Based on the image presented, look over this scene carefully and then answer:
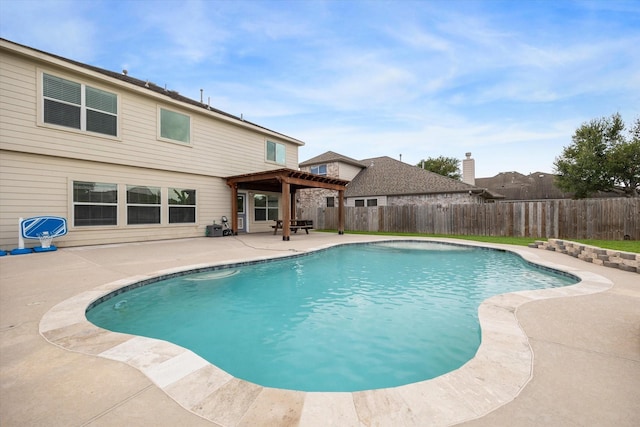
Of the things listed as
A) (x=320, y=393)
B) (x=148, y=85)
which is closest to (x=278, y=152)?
(x=148, y=85)

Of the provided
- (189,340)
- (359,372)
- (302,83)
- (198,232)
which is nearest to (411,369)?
(359,372)

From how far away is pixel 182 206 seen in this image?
38.4ft

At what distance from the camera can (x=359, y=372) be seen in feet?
8.88

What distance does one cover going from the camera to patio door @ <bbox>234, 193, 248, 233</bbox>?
14.4m

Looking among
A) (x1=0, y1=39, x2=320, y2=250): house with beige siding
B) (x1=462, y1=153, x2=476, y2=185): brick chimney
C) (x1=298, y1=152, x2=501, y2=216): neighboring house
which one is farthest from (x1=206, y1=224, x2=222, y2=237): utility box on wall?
(x1=462, y1=153, x2=476, y2=185): brick chimney

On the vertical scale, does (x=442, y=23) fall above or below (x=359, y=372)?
above

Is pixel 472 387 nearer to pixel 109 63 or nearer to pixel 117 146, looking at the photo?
pixel 117 146

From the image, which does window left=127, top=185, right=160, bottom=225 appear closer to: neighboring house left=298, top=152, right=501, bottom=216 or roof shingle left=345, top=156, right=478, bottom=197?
neighboring house left=298, top=152, right=501, bottom=216

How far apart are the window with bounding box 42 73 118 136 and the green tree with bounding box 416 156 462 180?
36110mm

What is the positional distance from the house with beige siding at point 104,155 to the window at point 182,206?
4 cm

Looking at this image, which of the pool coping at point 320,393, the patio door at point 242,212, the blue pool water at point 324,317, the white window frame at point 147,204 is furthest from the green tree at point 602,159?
the white window frame at point 147,204

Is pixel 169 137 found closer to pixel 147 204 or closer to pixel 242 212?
pixel 147 204

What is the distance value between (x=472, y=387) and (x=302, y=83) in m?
16.6

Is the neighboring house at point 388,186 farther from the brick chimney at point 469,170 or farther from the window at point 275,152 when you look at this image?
the window at point 275,152
